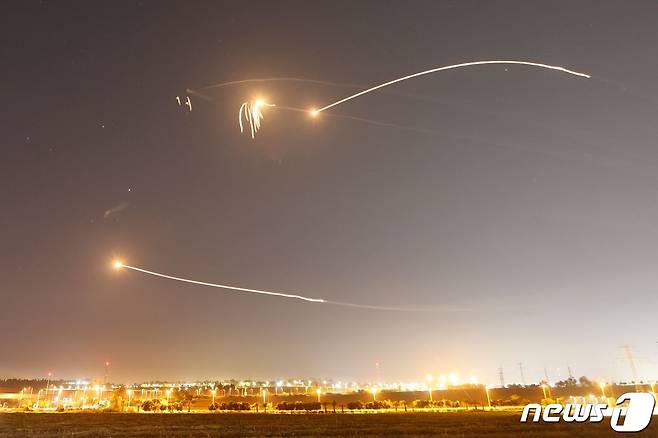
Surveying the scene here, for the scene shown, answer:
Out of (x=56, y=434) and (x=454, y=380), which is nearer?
(x=56, y=434)

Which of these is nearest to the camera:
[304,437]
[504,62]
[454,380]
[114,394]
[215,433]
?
[504,62]

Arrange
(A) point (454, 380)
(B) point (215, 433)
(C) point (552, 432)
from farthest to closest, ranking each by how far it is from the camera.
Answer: (A) point (454, 380)
(B) point (215, 433)
(C) point (552, 432)

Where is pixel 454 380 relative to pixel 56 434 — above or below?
A: above

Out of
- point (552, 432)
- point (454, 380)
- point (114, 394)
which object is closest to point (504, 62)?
point (552, 432)

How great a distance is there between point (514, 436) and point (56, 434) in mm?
30813

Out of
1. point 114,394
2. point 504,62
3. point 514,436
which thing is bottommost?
point 514,436

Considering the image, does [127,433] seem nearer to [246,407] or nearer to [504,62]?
[504,62]

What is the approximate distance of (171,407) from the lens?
78.6 m

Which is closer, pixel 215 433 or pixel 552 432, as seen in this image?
pixel 552 432

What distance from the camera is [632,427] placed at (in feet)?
109

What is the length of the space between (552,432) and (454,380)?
8551 cm

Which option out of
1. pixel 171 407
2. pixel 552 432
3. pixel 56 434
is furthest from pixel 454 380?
pixel 56 434

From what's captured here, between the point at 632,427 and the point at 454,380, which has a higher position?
the point at 454,380

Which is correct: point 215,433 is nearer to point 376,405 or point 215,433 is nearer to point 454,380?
point 376,405
